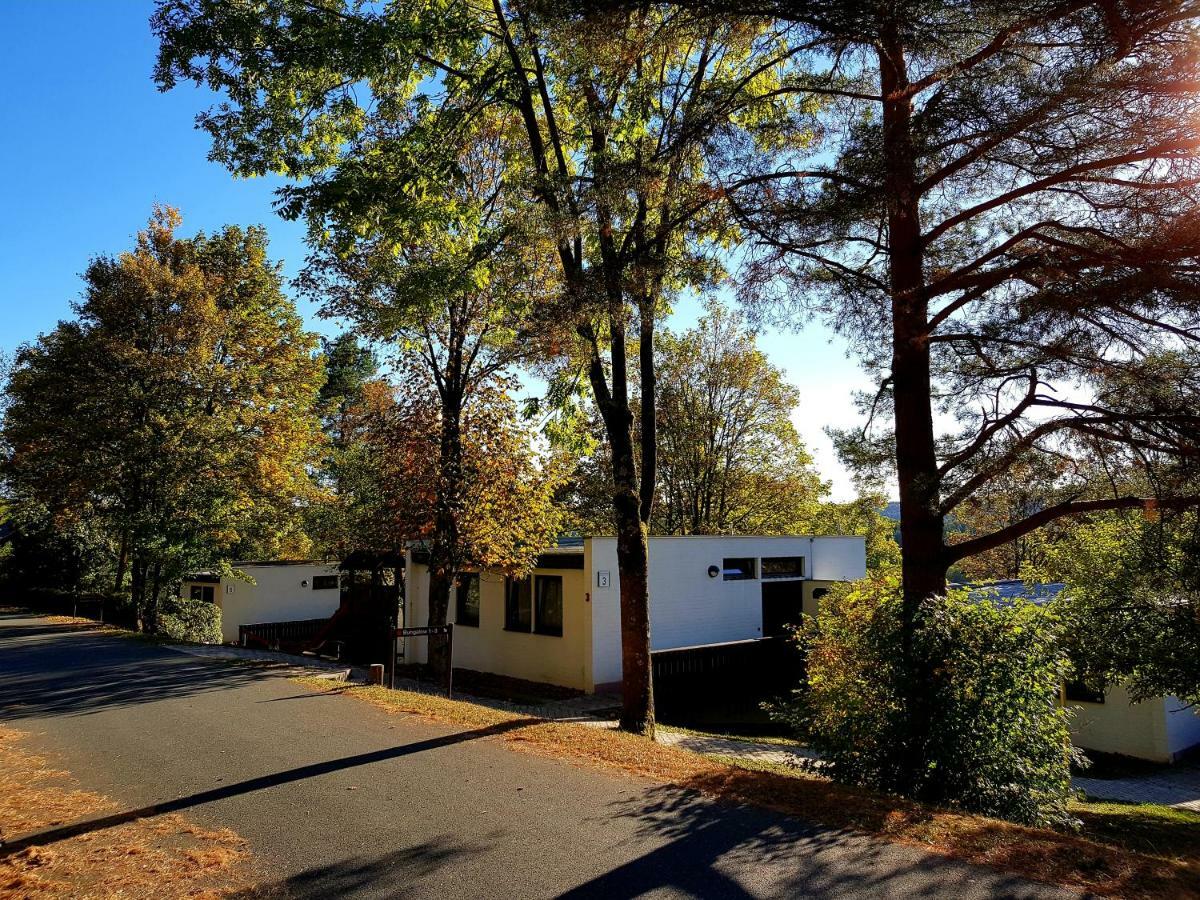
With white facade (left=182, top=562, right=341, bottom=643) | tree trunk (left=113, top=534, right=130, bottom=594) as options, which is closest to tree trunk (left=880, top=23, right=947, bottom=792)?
white facade (left=182, top=562, right=341, bottom=643)

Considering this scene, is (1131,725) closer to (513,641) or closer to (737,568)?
(737,568)

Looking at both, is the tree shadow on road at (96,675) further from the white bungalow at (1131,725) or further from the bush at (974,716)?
the white bungalow at (1131,725)

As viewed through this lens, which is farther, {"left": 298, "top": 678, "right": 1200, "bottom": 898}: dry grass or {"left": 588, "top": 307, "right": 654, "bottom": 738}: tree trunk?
{"left": 588, "top": 307, "right": 654, "bottom": 738}: tree trunk

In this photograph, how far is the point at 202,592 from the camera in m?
27.5

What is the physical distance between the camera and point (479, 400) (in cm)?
1491

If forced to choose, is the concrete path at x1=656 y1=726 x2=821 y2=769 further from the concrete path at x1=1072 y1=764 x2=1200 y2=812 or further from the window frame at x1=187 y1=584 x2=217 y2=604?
the window frame at x1=187 y1=584 x2=217 y2=604

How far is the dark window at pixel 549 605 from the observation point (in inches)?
620

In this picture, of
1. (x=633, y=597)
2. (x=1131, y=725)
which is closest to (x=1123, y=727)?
(x=1131, y=725)

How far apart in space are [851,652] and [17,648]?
1807 centimetres

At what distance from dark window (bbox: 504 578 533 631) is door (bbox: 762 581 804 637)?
6536mm

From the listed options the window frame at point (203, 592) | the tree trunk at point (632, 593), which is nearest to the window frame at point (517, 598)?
the tree trunk at point (632, 593)

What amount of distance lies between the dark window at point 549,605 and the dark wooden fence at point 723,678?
2472 mm

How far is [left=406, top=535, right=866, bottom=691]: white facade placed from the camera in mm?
14922

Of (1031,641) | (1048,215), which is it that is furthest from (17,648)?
(1048,215)
